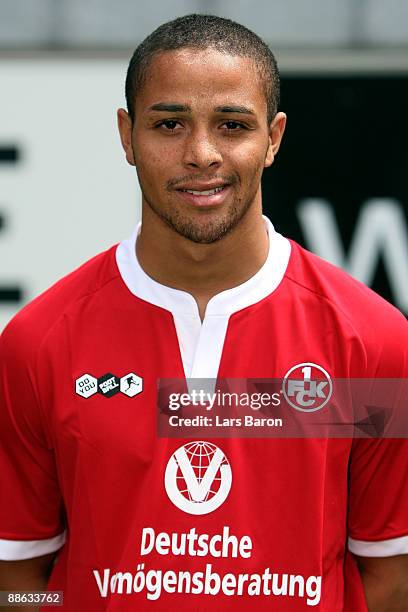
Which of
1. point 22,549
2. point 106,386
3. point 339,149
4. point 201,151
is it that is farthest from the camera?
point 339,149

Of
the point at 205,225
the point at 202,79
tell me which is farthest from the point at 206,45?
the point at 205,225

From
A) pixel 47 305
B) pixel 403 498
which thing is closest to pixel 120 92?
pixel 47 305

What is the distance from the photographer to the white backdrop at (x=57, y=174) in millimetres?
3344

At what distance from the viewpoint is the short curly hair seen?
1.78 m

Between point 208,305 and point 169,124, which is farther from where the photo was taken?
point 208,305

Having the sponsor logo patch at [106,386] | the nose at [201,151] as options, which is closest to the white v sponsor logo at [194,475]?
the sponsor logo patch at [106,386]

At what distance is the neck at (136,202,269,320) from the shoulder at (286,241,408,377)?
0.08 metres

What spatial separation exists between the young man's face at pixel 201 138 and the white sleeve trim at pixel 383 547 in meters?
0.60

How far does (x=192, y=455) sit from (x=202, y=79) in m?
0.60

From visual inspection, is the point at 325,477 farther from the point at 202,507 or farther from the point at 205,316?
the point at 205,316

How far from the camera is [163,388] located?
73.0 inches

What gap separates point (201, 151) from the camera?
1.74 meters

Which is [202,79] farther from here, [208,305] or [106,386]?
[106,386]

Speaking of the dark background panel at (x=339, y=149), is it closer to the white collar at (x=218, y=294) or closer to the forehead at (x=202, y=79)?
the white collar at (x=218, y=294)
